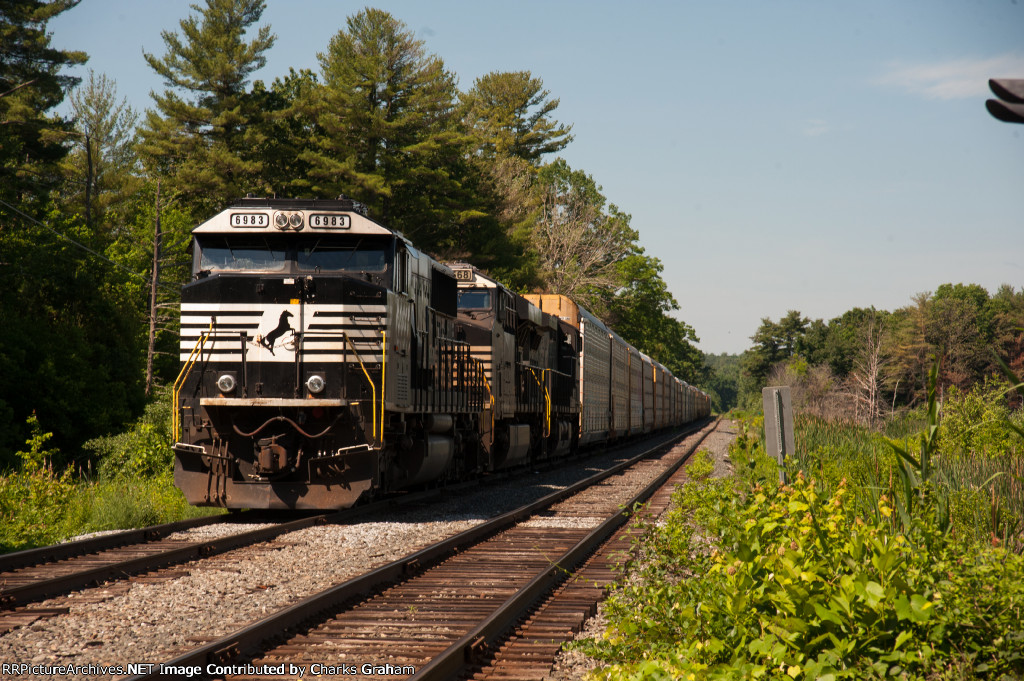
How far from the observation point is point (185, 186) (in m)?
33.2

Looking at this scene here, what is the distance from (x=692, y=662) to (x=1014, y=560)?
172cm

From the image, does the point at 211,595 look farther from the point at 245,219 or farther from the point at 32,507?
the point at 245,219

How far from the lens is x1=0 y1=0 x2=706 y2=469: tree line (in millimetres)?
27078

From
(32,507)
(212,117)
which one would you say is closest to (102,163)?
(212,117)

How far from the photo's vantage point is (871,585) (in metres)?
3.79

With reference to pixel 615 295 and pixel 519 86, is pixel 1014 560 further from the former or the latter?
pixel 519 86

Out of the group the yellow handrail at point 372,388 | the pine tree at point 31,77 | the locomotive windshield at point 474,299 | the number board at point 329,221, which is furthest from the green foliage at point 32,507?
the pine tree at point 31,77

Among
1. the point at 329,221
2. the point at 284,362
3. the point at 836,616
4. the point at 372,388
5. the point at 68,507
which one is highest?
the point at 329,221

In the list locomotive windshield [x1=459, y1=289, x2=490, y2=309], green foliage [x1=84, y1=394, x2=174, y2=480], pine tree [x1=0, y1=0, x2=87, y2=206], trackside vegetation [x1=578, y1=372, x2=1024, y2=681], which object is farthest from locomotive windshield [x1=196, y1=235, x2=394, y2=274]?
pine tree [x1=0, y1=0, x2=87, y2=206]

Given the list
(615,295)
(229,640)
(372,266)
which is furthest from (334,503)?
(615,295)

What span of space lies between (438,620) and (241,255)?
261 inches

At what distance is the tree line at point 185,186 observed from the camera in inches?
1066

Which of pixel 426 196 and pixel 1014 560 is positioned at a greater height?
pixel 426 196

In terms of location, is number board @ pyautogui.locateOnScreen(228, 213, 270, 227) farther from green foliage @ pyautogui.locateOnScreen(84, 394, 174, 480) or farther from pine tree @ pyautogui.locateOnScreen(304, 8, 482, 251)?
pine tree @ pyautogui.locateOnScreen(304, 8, 482, 251)
